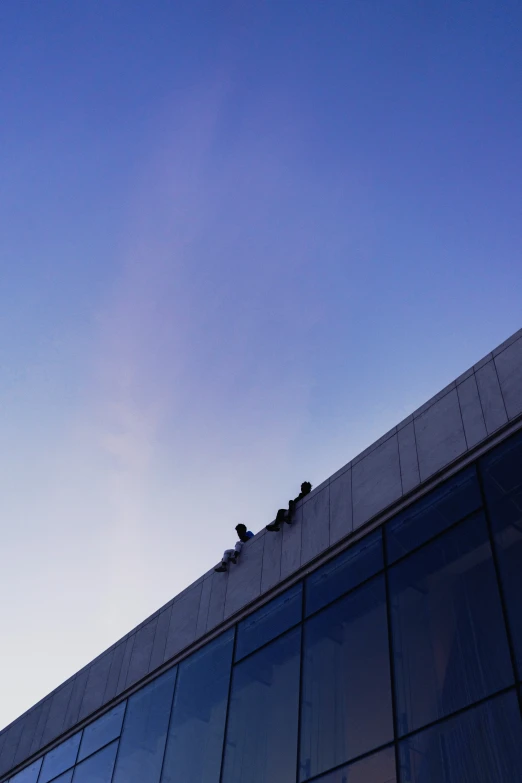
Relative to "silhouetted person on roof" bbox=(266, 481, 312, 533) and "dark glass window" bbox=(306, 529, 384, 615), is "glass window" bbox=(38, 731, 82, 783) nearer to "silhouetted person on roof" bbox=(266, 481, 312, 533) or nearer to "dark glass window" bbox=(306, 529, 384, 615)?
"silhouetted person on roof" bbox=(266, 481, 312, 533)

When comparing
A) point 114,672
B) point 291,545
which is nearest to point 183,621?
point 114,672

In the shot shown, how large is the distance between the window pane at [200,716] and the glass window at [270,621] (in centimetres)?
47

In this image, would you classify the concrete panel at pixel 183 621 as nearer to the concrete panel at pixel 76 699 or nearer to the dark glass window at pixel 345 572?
the dark glass window at pixel 345 572

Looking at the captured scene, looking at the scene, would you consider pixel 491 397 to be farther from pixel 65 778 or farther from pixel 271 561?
pixel 65 778

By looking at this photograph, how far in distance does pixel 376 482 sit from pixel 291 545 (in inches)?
106

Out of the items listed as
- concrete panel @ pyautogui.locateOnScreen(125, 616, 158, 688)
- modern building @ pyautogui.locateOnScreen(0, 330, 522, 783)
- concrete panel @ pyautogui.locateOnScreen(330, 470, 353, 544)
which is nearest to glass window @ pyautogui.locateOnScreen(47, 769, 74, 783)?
modern building @ pyautogui.locateOnScreen(0, 330, 522, 783)

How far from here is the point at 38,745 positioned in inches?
874

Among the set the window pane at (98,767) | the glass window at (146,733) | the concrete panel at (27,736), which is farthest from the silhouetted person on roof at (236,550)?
the concrete panel at (27,736)

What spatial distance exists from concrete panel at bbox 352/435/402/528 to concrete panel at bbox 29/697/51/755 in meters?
14.2

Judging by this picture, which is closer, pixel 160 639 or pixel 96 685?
pixel 160 639

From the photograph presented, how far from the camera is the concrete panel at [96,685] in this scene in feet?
65.8

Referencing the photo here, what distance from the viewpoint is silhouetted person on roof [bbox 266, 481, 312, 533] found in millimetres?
16000

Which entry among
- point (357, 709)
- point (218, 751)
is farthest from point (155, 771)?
point (357, 709)

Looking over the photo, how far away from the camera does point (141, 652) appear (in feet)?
62.7
